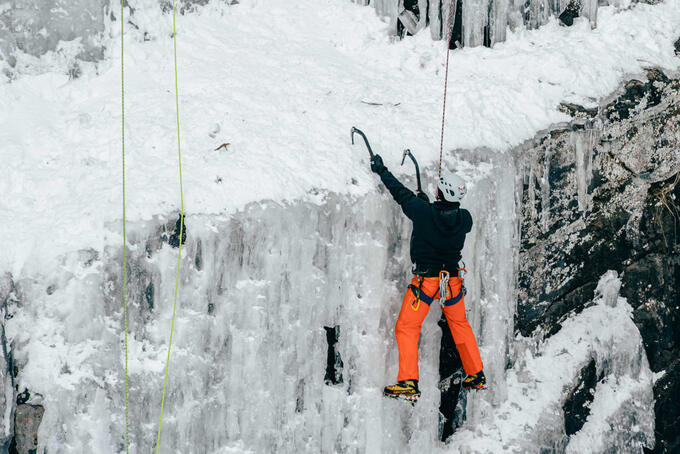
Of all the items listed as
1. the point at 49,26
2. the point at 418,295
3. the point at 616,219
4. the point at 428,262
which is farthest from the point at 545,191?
the point at 49,26

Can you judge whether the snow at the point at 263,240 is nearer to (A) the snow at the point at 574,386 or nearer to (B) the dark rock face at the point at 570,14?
(A) the snow at the point at 574,386

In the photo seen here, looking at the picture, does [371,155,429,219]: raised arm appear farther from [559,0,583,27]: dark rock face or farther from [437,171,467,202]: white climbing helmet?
[559,0,583,27]: dark rock face

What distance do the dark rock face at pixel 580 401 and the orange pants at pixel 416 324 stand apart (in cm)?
169

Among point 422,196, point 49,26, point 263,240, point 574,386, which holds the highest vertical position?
point 49,26

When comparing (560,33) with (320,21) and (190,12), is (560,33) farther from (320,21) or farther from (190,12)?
(190,12)

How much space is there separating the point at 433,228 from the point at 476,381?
1314 mm

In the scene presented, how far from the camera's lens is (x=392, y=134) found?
6230 millimetres

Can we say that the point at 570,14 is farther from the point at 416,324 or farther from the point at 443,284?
the point at 416,324

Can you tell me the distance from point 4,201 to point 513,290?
4.29 meters

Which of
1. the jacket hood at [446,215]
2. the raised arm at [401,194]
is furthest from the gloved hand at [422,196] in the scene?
the jacket hood at [446,215]

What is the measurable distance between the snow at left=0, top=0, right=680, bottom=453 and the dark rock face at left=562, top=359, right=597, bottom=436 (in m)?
0.11

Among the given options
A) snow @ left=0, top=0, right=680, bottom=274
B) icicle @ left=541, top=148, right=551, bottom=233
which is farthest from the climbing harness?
icicle @ left=541, top=148, right=551, bottom=233

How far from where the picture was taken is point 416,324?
5.49 metres

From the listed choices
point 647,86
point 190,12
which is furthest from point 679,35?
point 190,12
